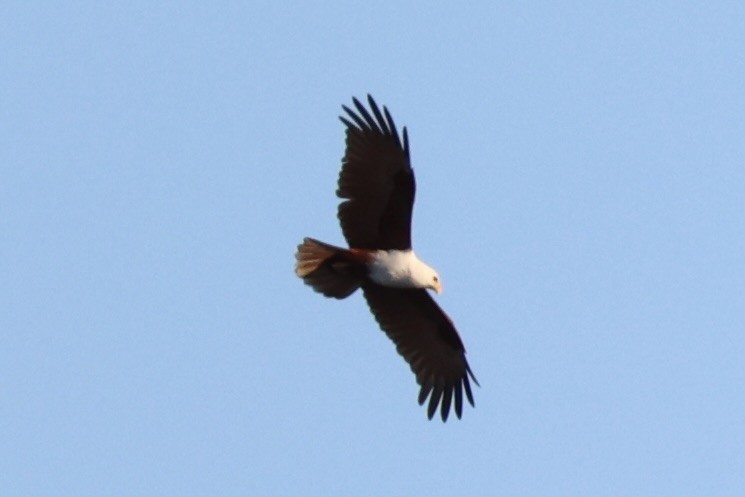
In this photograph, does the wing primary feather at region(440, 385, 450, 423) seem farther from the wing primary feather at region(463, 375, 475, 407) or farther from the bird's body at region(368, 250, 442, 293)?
the bird's body at region(368, 250, 442, 293)

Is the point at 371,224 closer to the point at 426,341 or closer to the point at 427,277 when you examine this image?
the point at 427,277

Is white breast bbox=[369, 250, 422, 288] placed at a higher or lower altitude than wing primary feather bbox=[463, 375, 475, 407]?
higher

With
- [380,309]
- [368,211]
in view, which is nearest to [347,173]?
[368,211]

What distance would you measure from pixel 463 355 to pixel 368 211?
2.30 meters

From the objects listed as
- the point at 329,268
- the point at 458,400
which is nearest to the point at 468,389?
the point at 458,400

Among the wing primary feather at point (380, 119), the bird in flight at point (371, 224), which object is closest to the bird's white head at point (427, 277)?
the bird in flight at point (371, 224)

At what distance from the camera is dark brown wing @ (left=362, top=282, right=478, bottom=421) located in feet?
63.8

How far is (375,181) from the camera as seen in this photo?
60.2 feet

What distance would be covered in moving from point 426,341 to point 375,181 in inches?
87.9

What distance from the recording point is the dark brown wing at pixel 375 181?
18.3 m

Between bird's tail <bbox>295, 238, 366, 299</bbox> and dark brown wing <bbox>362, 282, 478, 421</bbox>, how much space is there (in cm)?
50

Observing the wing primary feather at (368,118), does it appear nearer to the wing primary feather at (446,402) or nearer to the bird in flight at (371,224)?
the bird in flight at (371,224)

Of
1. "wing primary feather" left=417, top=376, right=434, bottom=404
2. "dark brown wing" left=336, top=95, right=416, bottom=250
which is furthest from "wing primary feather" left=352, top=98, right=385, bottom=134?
"wing primary feather" left=417, top=376, right=434, bottom=404

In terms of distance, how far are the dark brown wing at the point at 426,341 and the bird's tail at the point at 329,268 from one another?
1.65ft
